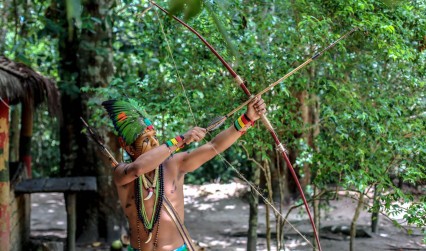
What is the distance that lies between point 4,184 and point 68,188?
0.79 m

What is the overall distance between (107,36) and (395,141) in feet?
16.1

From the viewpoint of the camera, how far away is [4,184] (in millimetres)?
7184

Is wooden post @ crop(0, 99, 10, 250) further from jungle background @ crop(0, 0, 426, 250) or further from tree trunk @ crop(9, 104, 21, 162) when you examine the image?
tree trunk @ crop(9, 104, 21, 162)

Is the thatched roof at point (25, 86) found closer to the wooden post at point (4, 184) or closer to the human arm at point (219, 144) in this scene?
the wooden post at point (4, 184)

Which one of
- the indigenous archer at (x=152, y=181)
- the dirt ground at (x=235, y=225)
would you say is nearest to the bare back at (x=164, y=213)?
the indigenous archer at (x=152, y=181)

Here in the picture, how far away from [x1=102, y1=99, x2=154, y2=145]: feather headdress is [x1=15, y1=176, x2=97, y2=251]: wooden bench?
11.2 feet

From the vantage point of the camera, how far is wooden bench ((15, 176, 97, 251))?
23.6 ft

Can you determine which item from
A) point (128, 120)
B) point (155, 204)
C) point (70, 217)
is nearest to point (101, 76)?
point (70, 217)

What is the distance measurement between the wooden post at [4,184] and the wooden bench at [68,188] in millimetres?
348

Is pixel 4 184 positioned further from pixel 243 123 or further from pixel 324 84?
pixel 243 123

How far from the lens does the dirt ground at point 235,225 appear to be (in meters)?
8.16

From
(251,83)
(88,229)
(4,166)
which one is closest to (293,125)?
(251,83)

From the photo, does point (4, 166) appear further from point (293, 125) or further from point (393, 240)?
point (393, 240)

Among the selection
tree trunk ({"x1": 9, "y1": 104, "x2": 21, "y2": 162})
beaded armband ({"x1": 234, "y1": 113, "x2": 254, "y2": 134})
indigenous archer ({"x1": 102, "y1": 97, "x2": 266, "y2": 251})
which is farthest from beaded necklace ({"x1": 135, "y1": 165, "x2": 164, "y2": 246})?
tree trunk ({"x1": 9, "y1": 104, "x2": 21, "y2": 162})
